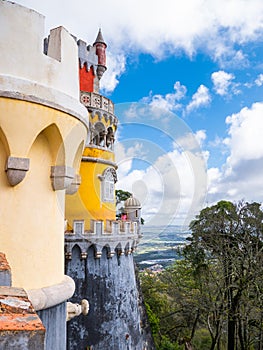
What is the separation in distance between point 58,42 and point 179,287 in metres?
19.2

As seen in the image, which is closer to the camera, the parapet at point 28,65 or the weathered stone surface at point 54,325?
the parapet at point 28,65

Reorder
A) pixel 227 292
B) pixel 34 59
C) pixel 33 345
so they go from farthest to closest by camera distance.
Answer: pixel 227 292
pixel 34 59
pixel 33 345

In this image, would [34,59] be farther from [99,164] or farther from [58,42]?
[99,164]

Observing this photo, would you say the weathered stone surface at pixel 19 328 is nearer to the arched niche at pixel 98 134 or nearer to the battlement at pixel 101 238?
the battlement at pixel 101 238

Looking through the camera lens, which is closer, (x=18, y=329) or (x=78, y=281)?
(x=18, y=329)

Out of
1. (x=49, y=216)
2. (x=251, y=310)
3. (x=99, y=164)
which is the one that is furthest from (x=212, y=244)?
(x=49, y=216)

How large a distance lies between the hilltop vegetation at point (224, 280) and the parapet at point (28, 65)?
49.8ft

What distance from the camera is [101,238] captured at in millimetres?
11359

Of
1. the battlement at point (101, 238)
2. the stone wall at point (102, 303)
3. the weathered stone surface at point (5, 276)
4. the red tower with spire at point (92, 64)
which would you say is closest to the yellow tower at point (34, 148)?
the weathered stone surface at point (5, 276)

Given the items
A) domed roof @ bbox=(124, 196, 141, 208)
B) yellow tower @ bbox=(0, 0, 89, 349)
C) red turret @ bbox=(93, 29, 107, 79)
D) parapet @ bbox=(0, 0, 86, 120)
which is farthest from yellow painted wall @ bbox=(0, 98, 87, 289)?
red turret @ bbox=(93, 29, 107, 79)

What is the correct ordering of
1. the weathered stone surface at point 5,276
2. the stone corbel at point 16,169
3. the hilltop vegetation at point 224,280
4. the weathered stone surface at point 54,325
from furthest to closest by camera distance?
the hilltop vegetation at point 224,280, the weathered stone surface at point 54,325, the stone corbel at point 16,169, the weathered stone surface at point 5,276

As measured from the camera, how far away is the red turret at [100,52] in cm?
1455

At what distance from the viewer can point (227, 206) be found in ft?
64.3

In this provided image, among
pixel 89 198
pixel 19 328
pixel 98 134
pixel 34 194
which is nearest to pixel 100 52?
pixel 98 134
